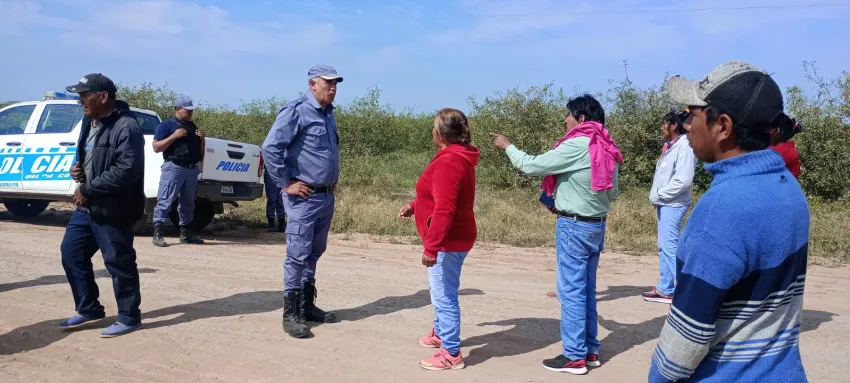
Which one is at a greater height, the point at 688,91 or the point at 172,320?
the point at 688,91

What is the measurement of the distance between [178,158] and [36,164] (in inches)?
111

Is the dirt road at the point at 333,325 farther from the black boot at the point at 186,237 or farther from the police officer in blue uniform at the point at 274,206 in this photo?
the police officer in blue uniform at the point at 274,206

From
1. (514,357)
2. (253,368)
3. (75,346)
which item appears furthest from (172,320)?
(514,357)

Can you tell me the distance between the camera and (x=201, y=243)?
10109 mm

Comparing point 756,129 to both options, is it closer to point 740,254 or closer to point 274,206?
point 740,254

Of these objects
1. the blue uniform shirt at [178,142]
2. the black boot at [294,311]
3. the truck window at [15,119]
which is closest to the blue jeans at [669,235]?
the black boot at [294,311]

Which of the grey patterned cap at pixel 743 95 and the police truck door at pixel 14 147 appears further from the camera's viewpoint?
the police truck door at pixel 14 147

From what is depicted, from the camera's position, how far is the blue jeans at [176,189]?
960 centimetres

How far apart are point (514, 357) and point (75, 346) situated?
10.5 ft

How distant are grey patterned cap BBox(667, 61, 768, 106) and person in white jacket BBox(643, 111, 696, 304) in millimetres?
4550

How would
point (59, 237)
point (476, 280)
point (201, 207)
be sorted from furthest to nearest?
point (201, 207) → point (59, 237) → point (476, 280)

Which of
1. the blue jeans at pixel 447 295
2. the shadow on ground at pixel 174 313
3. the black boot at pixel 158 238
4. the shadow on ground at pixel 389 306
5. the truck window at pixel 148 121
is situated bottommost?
the shadow on ground at pixel 174 313

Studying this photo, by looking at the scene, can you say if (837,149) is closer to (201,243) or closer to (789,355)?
(201,243)

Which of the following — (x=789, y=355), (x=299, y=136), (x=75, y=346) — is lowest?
(x=75, y=346)
